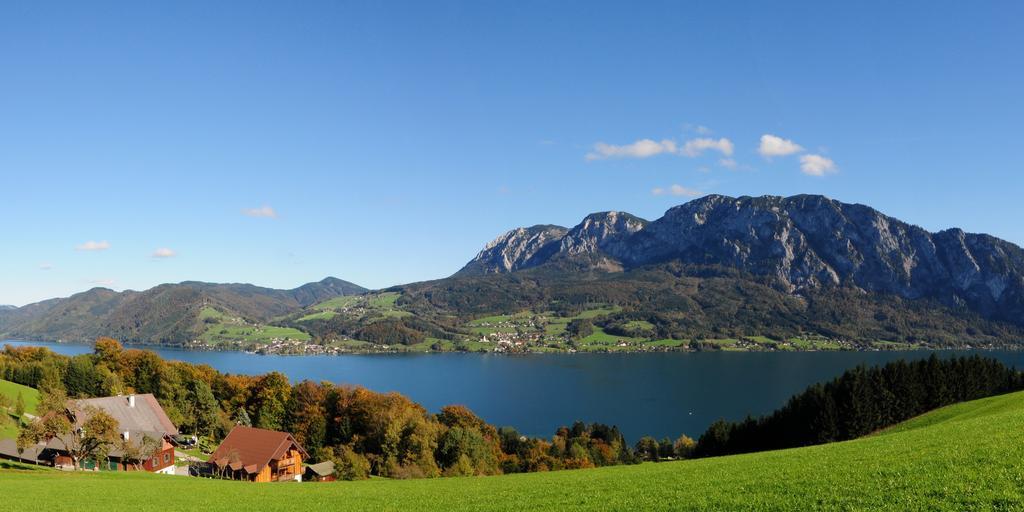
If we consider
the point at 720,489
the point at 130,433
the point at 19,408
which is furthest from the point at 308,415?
the point at 720,489

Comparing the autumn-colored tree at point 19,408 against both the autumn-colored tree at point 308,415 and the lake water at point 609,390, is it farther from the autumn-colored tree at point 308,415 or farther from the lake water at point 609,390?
the lake water at point 609,390

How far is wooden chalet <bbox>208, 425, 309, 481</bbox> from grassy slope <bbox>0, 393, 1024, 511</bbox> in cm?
1681

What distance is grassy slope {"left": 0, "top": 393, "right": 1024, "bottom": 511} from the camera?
13047mm

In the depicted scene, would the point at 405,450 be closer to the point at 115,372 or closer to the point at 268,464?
the point at 268,464

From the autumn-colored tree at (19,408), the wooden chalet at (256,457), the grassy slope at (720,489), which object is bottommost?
the wooden chalet at (256,457)

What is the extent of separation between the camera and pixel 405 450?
59.7 meters

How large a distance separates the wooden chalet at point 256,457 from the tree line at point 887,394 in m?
48.3

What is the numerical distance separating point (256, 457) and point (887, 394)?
190 ft

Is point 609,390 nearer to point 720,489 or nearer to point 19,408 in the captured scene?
point 19,408

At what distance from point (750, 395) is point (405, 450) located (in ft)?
330

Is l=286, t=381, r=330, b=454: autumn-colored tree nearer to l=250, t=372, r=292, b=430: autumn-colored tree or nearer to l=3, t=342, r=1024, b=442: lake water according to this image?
l=250, t=372, r=292, b=430: autumn-colored tree

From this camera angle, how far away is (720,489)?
16.8m

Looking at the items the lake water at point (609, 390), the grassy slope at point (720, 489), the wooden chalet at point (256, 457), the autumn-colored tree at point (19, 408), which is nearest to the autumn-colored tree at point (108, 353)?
the autumn-colored tree at point (19, 408)

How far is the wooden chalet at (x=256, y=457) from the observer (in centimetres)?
4806
